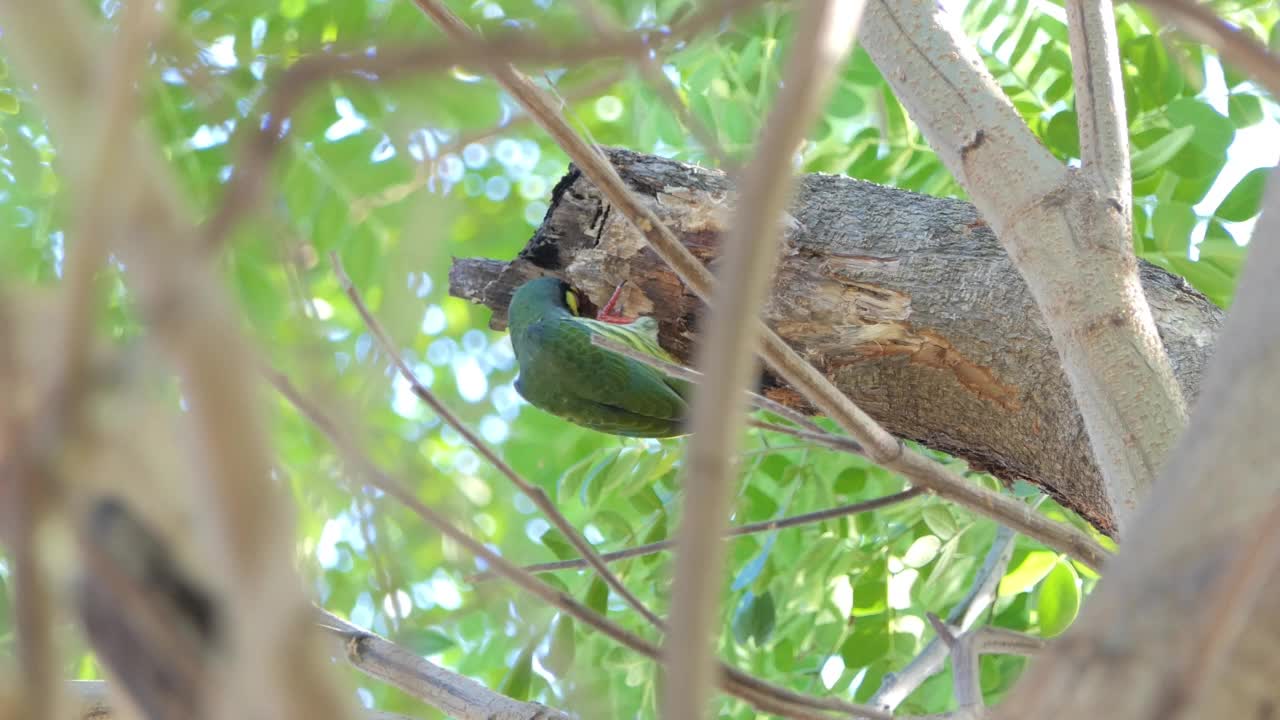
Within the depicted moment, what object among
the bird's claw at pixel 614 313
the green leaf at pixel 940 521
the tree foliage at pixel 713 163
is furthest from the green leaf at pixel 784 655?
the bird's claw at pixel 614 313

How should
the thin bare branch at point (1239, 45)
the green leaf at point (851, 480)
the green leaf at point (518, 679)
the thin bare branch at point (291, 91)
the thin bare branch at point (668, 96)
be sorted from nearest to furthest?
the thin bare branch at point (291, 91), the thin bare branch at point (1239, 45), the thin bare branch at point (668, 96), the green leaf at point (518, 679), the green leaf at point (851, 480)

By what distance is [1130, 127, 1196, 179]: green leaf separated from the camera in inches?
100

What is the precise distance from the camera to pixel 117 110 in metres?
0.47

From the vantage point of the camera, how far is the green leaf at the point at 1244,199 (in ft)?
8.39

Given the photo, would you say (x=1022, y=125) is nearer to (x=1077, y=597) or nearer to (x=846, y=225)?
(x=846, y=225)

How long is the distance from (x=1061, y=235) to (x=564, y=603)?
4.22 ft

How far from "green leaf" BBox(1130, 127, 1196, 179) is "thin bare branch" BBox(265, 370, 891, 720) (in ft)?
6.12

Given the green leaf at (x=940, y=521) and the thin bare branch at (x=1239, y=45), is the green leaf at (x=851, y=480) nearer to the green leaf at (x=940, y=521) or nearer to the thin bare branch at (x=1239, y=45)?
the green leaf at (x=940, y=521)

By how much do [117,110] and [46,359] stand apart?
113mm

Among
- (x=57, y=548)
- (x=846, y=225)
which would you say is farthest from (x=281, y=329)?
(x=57, y=548)

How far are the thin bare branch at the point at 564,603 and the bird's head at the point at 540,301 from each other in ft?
6.96

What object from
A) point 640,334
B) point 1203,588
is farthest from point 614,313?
point 1203,588

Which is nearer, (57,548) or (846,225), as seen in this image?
(57,548)

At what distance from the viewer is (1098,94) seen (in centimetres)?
200
